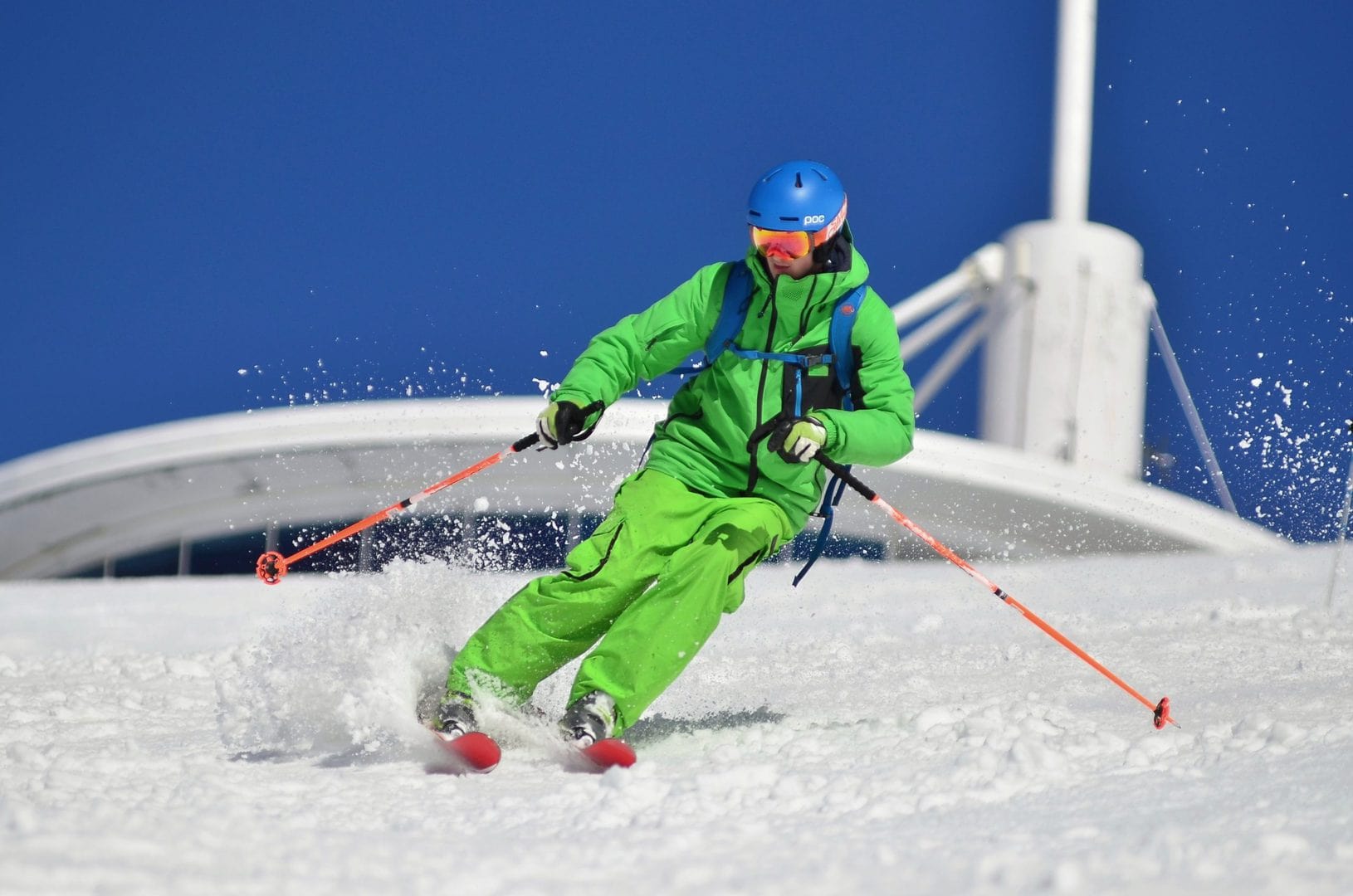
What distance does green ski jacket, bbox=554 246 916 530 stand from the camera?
3816 mm

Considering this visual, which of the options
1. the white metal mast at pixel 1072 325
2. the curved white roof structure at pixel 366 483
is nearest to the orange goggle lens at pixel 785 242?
the curved white roof structure at pixel 366 483

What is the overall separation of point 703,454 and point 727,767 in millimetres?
1013

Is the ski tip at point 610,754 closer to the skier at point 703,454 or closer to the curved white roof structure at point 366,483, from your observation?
the skier at point 703,454

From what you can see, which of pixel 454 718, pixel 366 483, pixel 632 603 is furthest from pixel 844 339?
pixel 366 483

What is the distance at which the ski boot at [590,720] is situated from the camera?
132 inches

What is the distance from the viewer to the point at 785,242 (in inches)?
148

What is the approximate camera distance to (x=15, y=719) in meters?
4.37

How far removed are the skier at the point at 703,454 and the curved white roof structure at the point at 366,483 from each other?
53.4ft

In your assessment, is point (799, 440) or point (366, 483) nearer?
point (799, 440)

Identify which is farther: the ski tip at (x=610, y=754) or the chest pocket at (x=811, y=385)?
the chest pocket at (x=811, y=385)

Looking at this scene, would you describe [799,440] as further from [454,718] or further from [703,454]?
[454,718]

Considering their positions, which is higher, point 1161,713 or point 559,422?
point 559,422

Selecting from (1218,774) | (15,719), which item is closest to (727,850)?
(1218,774)

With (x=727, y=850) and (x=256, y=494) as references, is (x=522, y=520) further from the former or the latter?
(x=727, y=850)
